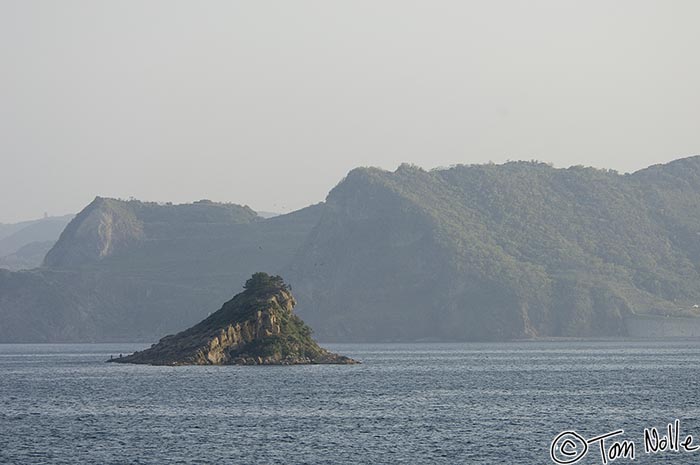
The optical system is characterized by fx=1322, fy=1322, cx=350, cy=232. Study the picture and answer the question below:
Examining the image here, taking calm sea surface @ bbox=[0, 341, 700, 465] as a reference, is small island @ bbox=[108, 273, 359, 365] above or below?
above

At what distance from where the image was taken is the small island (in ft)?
569

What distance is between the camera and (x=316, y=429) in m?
96.0

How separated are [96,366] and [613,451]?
4715 inches

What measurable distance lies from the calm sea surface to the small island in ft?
25.6

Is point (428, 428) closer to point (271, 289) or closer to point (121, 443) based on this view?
point (121, 443)

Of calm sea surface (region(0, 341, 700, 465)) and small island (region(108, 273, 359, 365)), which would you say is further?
small island (region(108, 273, 359, 365))

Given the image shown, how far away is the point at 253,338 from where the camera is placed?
579ft
